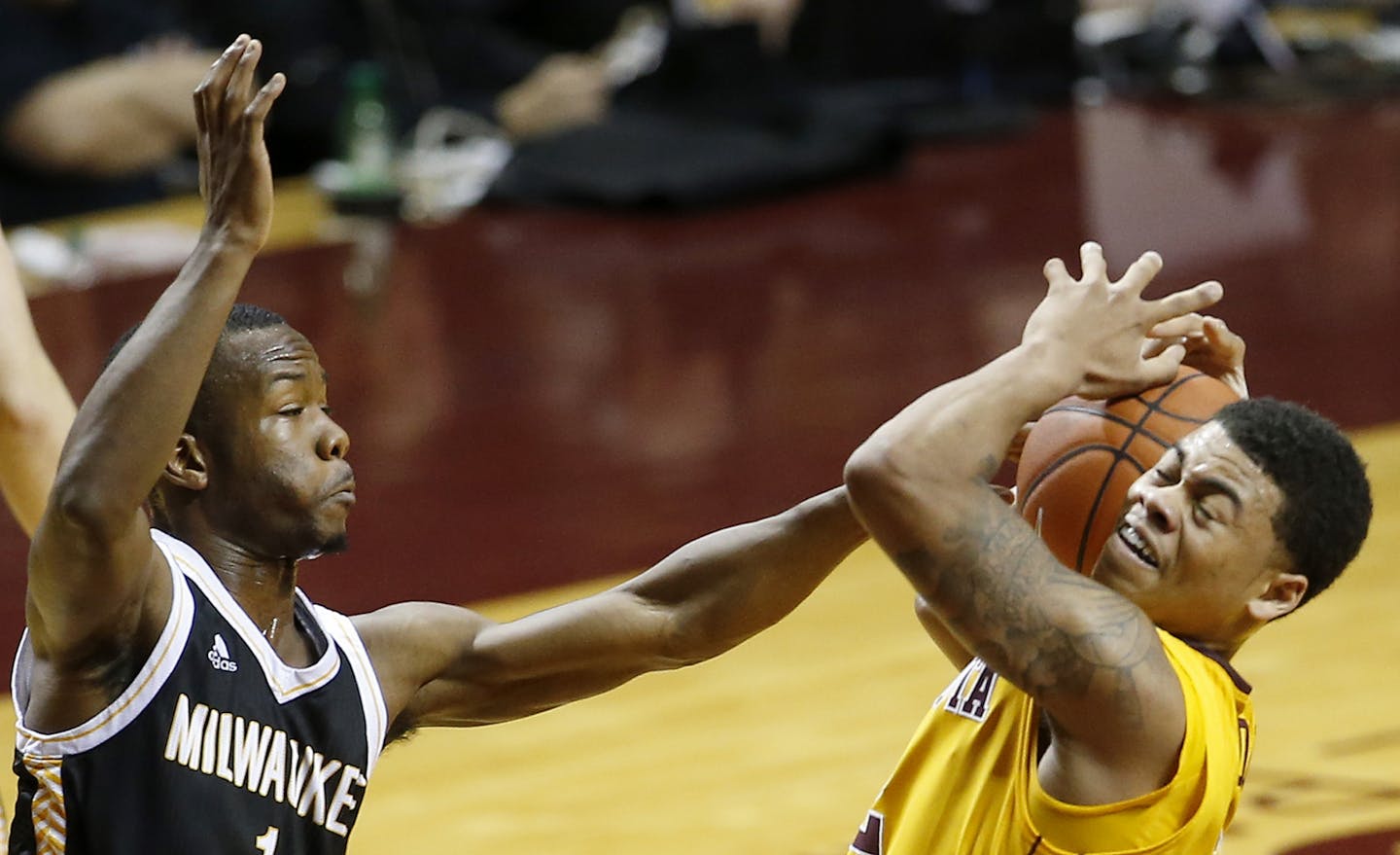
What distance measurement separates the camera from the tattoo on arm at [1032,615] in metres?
2.67

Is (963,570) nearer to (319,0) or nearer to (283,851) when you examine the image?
(283,851)

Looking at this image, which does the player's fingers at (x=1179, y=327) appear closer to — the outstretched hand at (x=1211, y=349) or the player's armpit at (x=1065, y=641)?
the outstretched hand at (x=1211, y=349)

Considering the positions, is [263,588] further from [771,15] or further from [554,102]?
[771,15]

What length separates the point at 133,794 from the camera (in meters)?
2.74

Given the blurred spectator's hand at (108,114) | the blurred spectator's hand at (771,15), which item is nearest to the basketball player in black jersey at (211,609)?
the blurred spectator's hand at (108,114)

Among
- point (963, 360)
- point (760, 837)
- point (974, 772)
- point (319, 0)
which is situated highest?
point (319, 0)

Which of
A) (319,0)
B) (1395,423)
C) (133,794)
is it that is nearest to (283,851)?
(133,794)

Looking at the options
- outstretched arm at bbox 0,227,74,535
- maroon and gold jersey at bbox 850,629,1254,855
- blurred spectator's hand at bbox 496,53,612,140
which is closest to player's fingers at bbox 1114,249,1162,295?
maroon and gold jersey at bbox 850,629,1254,855

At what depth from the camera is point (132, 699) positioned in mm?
2723

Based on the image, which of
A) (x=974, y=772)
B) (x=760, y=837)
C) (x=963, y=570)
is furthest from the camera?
(x=760, y=837)

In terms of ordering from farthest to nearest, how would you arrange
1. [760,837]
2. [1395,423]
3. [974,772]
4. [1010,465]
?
[1395,423] < [1010,465] < [760,837] < [974,772]

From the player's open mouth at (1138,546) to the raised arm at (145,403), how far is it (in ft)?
3.80

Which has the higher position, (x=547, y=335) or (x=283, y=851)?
(x=547, y=335)

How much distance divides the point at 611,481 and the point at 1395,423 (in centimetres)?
258
